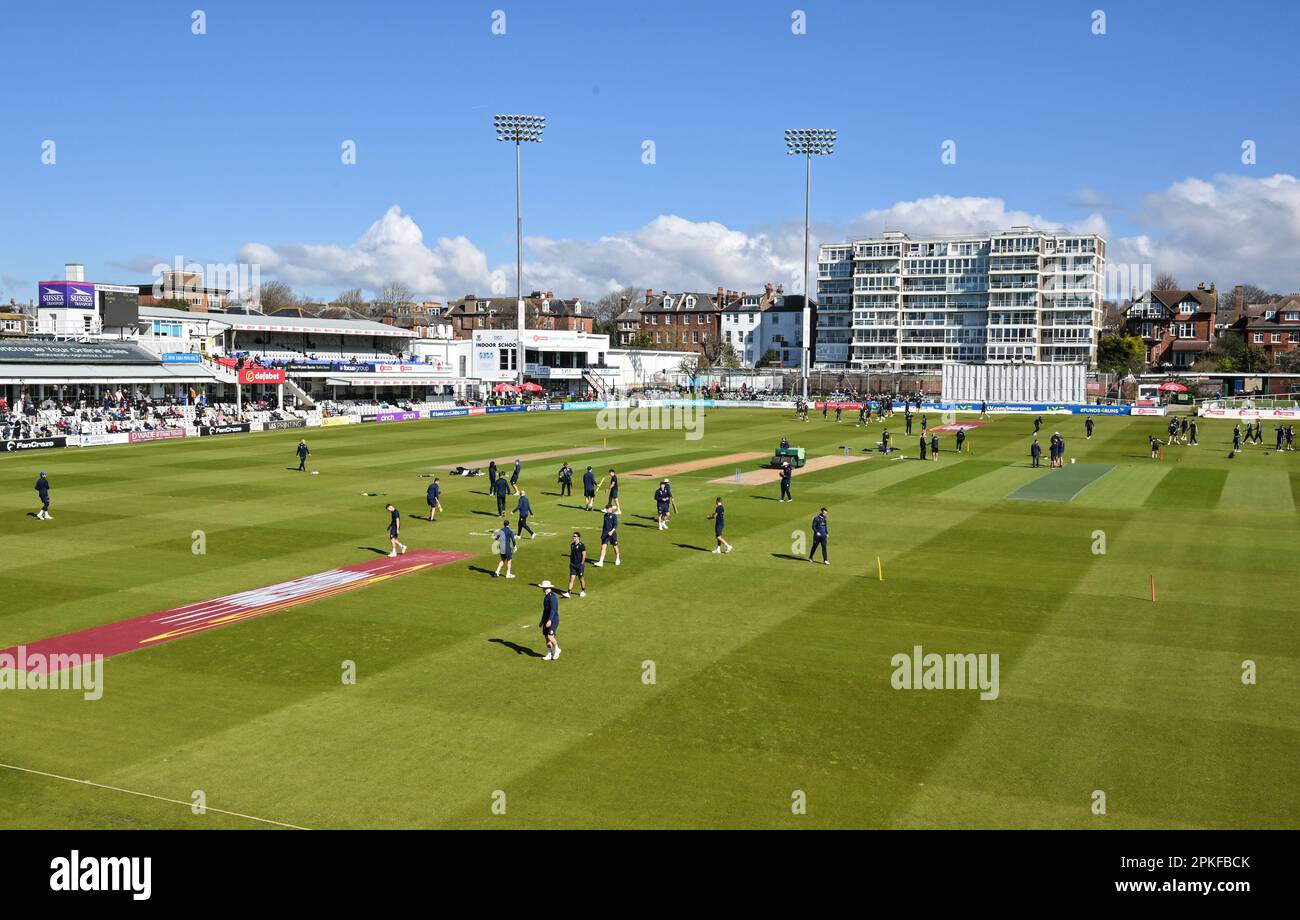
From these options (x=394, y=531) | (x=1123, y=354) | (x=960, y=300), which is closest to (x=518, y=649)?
(x=394, y=531)

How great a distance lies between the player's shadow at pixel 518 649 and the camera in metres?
18.5

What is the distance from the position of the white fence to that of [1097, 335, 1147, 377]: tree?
32976 millimetres

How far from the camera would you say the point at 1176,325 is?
140375mm

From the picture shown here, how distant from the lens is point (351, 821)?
11.9 m

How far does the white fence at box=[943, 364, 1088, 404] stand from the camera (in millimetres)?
96750

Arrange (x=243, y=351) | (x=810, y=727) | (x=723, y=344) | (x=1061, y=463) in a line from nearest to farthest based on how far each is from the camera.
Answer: (x=810, y=727), (x=1061, y=463), (x=243, y=351), (x=723, y=344)

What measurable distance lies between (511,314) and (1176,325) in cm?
9514

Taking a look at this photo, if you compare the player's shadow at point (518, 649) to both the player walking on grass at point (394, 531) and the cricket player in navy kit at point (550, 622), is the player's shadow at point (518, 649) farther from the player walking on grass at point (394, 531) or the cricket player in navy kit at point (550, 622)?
the player walking on grass at point (394, 531)

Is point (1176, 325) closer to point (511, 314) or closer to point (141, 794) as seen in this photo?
point (511, 314)

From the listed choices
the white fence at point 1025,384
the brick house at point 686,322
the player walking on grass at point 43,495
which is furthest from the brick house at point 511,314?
the player walking on grass at point 43,495

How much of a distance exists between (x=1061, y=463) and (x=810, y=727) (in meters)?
40.4

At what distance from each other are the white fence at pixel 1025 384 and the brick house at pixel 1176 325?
44690mm
